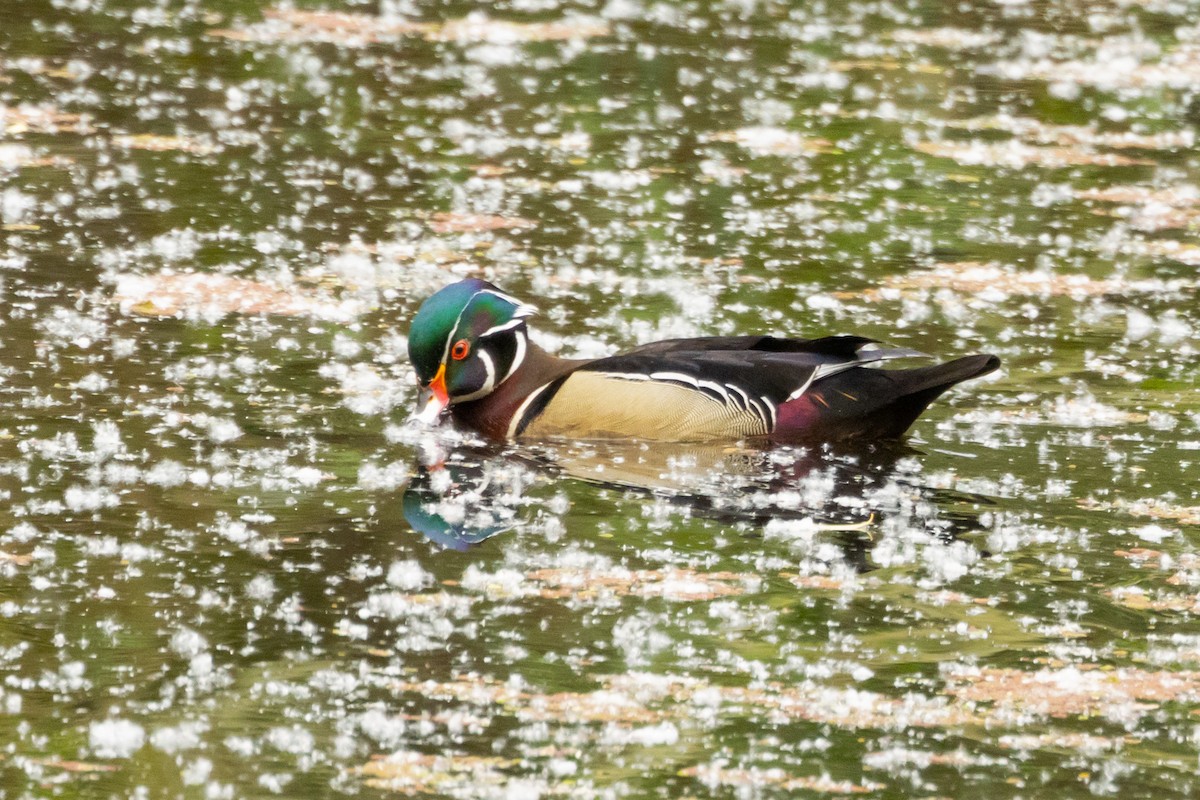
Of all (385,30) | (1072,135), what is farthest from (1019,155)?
(385,30)

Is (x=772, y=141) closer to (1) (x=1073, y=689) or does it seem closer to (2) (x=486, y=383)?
(2) (x=486, y=383)

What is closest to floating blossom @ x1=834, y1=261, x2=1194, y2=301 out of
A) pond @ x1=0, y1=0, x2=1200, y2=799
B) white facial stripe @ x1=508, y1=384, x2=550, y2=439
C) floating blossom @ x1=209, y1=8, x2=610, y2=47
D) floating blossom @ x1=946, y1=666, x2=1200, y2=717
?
pond @ x1=0, y1=0, x2=1200, y2=799

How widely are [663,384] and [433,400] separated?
38.5 inches

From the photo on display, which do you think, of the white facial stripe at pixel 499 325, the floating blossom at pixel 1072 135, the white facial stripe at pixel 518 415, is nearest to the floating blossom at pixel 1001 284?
the white facial stripe at pixel 499 325

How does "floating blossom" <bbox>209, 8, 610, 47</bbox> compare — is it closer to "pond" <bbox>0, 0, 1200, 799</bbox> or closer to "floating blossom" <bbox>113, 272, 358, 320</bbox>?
"pond" <bbox>0, 0, 1200, 799</bbox>

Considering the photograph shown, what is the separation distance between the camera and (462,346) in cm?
798

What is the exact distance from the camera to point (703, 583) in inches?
252

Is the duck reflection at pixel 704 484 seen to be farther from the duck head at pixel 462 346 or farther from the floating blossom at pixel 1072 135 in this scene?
the floating blossom at pixel 1072 135

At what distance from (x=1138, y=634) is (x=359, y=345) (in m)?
4.27

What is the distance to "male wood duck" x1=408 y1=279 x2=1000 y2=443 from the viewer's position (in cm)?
786

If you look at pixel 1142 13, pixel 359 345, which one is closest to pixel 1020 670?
pixel 359 345

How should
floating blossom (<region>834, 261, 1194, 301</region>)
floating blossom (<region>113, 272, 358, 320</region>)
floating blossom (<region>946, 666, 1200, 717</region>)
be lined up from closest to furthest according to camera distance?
floating blossom (<region>946, 666, 1200, 717</region>) < floating blossom (<region>113, 272, 358, 320</region>) < floating blossom (<region>834, 261, 1194, 301</region>)

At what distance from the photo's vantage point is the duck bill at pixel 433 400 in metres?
8.01

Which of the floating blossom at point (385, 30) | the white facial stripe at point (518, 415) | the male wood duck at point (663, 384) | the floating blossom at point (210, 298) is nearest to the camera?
the male wood duck at point (663, 384)
